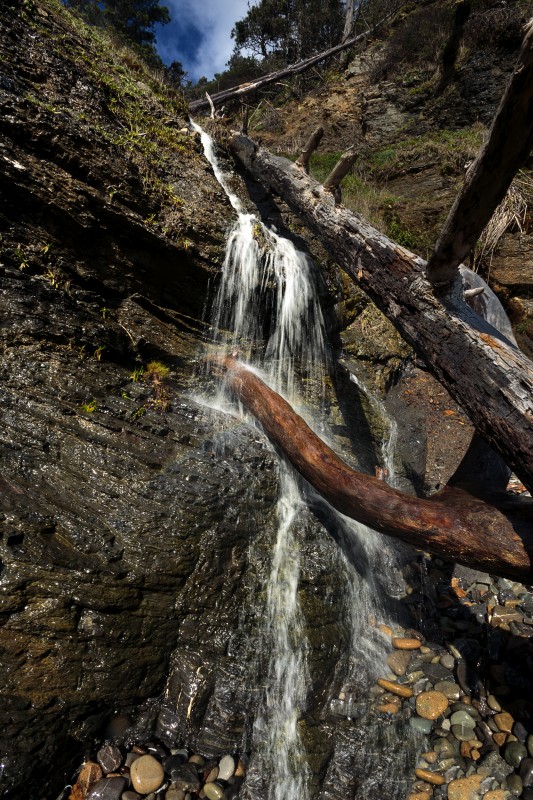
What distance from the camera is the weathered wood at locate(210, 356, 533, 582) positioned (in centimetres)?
259

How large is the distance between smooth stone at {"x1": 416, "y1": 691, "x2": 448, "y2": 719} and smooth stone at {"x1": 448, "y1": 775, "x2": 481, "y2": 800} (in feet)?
1.40

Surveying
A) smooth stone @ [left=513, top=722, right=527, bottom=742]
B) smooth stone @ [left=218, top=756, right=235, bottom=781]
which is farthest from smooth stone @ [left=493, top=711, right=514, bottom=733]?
smooth stone @ [left=218, top=756, right=235, bottom=781]

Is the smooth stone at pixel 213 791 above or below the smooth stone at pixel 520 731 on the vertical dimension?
below

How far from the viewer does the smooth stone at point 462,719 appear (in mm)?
3266

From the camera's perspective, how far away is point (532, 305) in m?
6.84

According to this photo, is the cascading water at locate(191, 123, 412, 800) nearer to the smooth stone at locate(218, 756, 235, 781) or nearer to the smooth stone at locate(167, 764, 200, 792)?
the smooth stone at locate(218, 756, 235, 781)

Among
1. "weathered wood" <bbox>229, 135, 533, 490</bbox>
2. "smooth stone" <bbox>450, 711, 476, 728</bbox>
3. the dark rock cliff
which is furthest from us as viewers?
"smooth stone" <bbox>450, 711, 476, 728</bbox>

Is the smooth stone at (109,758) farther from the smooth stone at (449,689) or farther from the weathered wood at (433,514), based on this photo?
the smooth stone at (449,689)

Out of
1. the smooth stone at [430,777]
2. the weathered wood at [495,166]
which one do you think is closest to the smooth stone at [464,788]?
the smooth stone at [430,777]

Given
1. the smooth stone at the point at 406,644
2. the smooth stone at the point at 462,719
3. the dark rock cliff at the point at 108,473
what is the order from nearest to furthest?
the dark rock cliff at the point at 108,473, the smooth stone at the point at 462,719, the smooth stone at the point at 406,644

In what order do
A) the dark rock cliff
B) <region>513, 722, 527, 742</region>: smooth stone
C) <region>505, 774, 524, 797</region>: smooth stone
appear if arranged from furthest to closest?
<region>513, 722, 527, 742</region>: smooth stone → <region>505, 774, 524, 797</region>: smooth stone → the dark rock cliff

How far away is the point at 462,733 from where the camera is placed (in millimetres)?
3225

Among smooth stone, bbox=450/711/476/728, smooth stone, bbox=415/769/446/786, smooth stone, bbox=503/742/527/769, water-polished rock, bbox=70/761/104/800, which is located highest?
smooth stone, bbox=503/742/527/769

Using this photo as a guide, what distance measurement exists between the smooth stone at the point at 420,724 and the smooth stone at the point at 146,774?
2.02 m
